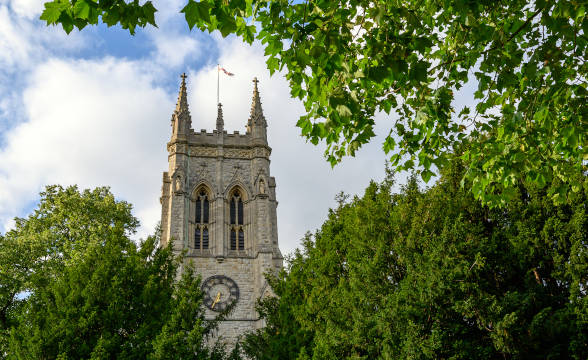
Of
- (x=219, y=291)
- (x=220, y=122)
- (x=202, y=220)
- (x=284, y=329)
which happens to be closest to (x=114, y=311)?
(x=284, y=329)

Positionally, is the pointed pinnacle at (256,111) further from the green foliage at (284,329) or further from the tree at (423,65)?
the tree at (423,65)

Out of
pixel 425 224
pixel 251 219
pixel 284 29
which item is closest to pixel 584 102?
pixel 284 29

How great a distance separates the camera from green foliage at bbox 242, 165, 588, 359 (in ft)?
38.8

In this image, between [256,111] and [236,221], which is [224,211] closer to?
[236,221]

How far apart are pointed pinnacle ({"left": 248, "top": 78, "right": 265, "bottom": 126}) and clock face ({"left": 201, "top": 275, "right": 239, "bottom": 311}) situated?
41.3 ft

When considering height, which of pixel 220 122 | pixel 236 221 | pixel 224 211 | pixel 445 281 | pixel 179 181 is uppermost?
pixel 220 122

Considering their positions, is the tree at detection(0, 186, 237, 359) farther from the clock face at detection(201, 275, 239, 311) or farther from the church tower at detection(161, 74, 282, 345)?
the church tower at detection(161, 74, 282, 345)

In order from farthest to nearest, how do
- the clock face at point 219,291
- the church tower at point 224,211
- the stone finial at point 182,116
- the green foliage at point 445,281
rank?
the stone finial at point 182,116 < the church tower at point 224,211 < the clock face at point 219,291 < the green foliage at point 445,281

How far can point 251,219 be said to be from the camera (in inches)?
1467

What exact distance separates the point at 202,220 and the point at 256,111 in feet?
32.4

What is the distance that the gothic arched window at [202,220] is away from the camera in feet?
119

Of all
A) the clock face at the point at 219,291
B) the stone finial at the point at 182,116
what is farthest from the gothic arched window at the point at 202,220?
the stone finial at the point at 182,116

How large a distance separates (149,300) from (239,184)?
78.9ft

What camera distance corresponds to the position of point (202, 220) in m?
37.3
